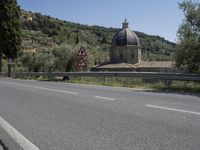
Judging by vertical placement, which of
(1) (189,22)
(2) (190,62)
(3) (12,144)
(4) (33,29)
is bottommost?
(3) (12,144)

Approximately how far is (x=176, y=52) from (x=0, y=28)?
3295 cm

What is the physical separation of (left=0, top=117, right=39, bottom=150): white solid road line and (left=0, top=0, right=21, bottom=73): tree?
43.5 meters

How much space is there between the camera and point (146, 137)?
676 cm

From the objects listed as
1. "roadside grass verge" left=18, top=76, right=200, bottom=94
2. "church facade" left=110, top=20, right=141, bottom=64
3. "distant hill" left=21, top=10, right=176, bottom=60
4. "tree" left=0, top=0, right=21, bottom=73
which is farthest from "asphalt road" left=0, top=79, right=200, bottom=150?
"distant hill" left=21, top=10, right=176, bottom=60

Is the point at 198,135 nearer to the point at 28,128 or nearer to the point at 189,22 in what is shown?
the point at 28,128

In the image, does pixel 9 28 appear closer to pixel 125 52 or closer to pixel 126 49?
pixel 126 49

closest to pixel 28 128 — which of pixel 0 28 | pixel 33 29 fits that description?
pixel 0 28

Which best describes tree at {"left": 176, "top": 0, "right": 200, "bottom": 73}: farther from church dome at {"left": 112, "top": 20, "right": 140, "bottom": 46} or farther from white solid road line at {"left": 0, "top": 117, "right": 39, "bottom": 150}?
church dome at {"left": 112, "top": 20, "right": 140, "bottom": 46}

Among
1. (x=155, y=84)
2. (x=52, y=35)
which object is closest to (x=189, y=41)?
(x=155, y=84)

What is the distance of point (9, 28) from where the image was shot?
51219mm

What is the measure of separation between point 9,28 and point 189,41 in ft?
110

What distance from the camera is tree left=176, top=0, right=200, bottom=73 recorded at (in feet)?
74.5

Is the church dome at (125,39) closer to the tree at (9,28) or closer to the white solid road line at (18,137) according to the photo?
the tree at (9,28)

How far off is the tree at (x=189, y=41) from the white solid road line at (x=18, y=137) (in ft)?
51.7
